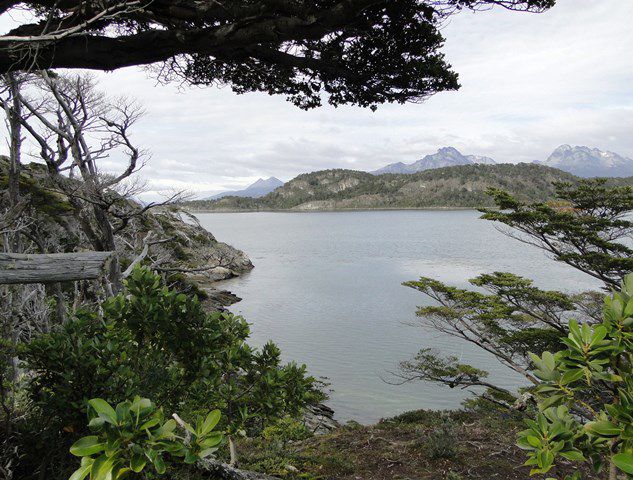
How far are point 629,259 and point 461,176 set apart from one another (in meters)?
155

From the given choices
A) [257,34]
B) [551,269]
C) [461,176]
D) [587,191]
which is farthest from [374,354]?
[461,176]

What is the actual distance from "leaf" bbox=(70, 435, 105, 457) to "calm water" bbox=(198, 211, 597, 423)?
13.0 meters

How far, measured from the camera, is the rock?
11.6 metres

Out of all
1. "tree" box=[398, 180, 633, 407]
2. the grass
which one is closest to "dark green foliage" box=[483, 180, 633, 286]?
"tree" box=[398, 180, 633, 407]

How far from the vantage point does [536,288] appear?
40.0 feet

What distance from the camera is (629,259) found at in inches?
422

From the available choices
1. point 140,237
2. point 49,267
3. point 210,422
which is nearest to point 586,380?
point 210,422

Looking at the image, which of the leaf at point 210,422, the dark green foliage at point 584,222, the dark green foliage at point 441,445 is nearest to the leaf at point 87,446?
the leaf at point 210,422

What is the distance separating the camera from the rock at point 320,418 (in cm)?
1159

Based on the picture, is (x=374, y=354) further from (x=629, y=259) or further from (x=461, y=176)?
(x=461, y=176)

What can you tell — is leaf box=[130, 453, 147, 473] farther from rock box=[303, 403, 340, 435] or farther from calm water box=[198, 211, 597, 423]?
calm water box=[198, 211, 597, 423]

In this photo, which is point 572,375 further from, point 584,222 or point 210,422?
point 584,222

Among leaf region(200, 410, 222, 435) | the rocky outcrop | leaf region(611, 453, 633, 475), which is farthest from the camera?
the rocky outcrop

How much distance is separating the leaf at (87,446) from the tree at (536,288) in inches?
456
